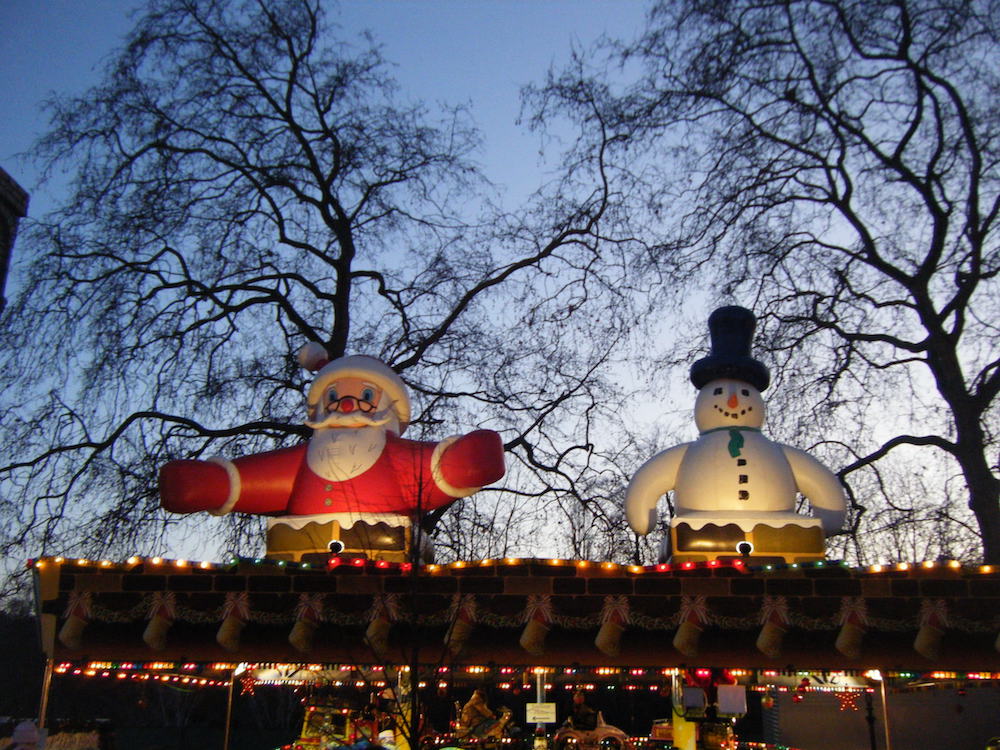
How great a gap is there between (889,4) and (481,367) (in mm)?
7830

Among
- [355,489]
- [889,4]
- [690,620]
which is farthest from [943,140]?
[355,489]

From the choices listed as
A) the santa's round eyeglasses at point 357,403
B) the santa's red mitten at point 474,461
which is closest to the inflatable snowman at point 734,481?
the santa's red mitten at point 474,461

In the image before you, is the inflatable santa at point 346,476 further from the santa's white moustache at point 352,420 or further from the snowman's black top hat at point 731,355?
the snowman's black top hat at point 731,355

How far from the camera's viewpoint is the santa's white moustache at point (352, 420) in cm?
1095

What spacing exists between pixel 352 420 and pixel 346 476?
26.9 inches

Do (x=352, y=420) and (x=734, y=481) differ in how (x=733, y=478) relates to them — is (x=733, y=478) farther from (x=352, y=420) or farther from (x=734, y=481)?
(x=352, y=420)

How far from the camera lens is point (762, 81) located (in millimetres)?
14383

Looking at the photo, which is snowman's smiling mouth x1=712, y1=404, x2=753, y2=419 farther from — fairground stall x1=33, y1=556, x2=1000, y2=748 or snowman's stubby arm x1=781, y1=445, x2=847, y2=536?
fairground stall x1=33, y1=556, x2=1000, y2=748

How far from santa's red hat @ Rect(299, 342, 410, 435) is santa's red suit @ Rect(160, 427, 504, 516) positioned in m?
0.48

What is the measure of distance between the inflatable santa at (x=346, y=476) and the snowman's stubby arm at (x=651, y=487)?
1909mm

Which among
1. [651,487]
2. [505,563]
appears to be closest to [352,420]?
[505,563]

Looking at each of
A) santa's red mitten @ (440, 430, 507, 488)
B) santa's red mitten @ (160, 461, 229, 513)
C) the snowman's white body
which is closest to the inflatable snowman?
the snowman's white body

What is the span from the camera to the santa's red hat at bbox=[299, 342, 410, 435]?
11.2 meters

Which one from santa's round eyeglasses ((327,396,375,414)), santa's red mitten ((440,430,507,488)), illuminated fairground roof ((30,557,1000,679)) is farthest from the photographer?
santa's round eyeglasses ((327,396,375,414))
